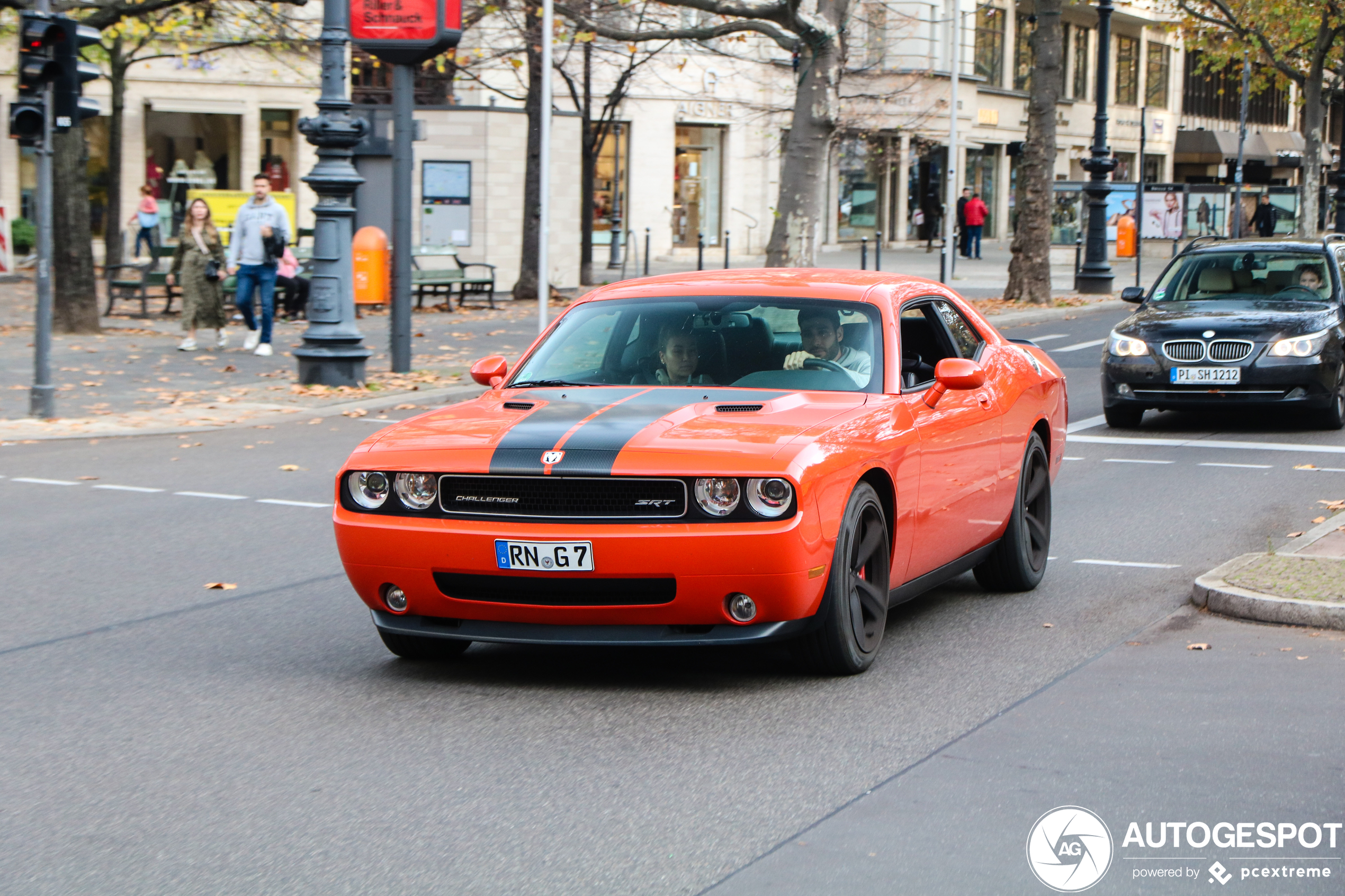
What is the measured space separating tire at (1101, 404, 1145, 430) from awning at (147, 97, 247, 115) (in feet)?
104

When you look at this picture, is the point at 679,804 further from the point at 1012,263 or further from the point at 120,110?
the point at 120,110

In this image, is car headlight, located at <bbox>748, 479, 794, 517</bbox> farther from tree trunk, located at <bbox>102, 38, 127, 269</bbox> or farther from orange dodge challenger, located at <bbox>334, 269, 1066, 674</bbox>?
tree trunk, located at <bbox>102, 38, 127, 269</bbox>

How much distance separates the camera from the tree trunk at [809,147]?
2405cm

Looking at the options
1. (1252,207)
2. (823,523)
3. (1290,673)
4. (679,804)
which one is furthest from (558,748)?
(1252,207)

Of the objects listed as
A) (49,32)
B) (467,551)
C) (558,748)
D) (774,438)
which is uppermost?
(49,32)

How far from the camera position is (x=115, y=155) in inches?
1350

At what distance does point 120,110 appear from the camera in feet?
109

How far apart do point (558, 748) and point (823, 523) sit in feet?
3.82

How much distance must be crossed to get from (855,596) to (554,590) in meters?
1.07

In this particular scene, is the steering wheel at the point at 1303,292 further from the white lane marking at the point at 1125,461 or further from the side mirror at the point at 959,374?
the side mirror at the point at 959,374

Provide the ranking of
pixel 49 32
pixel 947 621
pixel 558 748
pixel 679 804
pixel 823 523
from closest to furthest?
pixel 679 804
pixel 558 748
pixel 823 523
pixel 947 621
pixel 49 32

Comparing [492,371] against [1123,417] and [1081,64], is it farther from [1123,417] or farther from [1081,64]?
[1081,64]

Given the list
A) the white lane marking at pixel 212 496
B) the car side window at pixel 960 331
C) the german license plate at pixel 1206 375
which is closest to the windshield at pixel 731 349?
the car side window at pixel 960 331

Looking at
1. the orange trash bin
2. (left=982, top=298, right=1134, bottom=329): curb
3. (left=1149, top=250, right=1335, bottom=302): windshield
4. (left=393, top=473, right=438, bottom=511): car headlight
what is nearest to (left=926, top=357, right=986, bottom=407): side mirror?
(left=393, top=473, right=438, bottom=511): car headlight
